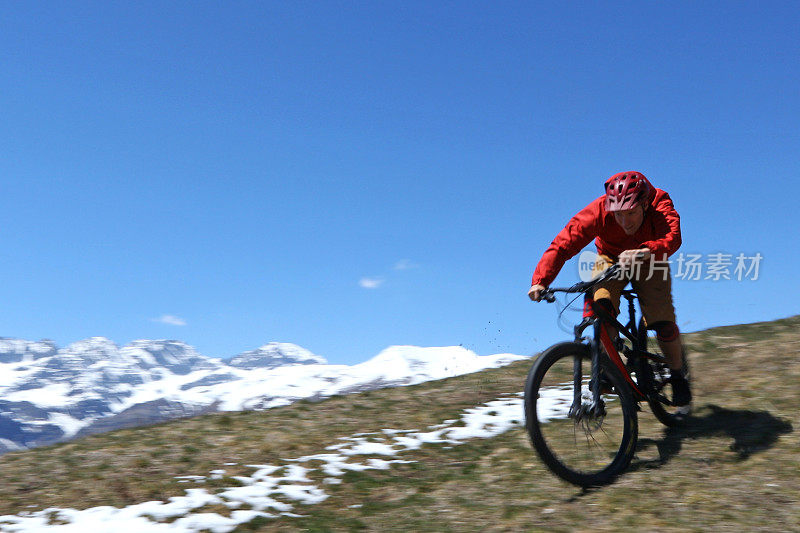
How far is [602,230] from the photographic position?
6113 millimetres

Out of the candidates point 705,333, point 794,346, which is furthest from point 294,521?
point 705,333

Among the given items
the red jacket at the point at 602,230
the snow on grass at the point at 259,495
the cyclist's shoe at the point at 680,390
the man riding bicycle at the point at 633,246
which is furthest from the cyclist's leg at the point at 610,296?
the cyclist's shoe at the point at 680,390

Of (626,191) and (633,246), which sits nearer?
(626,191)

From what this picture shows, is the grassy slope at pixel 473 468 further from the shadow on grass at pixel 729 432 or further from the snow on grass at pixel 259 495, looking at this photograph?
the snow on grass at pixel 259 495

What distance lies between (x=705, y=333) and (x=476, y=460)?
7440 mm

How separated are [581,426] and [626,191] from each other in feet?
6.42

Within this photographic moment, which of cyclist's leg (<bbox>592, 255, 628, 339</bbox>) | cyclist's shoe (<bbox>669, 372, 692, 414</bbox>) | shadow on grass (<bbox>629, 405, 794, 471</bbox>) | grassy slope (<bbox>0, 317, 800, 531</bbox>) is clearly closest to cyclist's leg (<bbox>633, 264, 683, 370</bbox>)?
cyclist's shoe (<bbox>669, 372, 692, 414</bbox>)

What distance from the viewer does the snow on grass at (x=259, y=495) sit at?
5285 mm

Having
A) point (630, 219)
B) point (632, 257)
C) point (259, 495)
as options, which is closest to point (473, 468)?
point (259, 495)

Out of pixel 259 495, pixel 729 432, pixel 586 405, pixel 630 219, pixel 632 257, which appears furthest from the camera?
pixel 729 432

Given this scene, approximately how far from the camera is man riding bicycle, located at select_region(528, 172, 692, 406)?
5.72m

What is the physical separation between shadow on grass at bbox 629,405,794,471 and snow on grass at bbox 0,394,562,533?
3.51 feet

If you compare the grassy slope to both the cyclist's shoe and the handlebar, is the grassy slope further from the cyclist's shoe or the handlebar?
the handlebar

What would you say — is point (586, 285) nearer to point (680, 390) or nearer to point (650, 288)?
point (650, 288)
